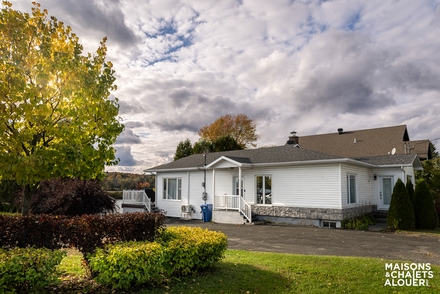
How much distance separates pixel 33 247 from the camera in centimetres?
529

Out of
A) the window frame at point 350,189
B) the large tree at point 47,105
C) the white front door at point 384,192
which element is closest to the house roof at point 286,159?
the window frame at point 350,189

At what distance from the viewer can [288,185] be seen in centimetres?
1645

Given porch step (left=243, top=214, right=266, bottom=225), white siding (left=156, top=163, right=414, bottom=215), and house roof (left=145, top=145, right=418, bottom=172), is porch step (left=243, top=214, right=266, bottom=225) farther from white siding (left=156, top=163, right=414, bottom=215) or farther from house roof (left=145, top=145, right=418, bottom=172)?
house roof (left=145, top=145, right=418, bottom=172)

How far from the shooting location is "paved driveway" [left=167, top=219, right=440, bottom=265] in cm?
889

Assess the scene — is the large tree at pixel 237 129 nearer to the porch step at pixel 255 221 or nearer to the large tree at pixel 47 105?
the porch step at pixel 255 221

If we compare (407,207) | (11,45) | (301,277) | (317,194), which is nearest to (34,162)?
(11,45)

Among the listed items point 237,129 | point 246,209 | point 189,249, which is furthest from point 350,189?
point 237,129

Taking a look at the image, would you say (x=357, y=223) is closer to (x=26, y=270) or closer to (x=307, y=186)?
(x=307, y=186)

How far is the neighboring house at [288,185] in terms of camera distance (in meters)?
15.2

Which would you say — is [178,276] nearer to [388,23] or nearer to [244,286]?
[244,286]

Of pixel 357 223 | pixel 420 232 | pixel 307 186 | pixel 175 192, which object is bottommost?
pixel 420 232

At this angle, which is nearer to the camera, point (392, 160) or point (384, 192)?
point (392, 160)

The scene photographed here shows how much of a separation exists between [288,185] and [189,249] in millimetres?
11341

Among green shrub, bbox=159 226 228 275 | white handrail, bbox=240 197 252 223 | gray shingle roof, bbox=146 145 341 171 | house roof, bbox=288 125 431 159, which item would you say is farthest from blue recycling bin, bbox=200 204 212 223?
house roof, bbox=288 125 431 159
